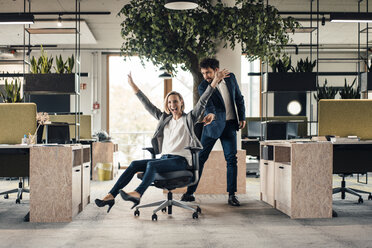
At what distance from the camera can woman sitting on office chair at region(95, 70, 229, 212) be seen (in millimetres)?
3479

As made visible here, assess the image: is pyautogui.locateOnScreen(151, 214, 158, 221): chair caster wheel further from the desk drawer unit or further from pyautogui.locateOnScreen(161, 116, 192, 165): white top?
the desk drawer unit

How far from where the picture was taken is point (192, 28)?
431cm

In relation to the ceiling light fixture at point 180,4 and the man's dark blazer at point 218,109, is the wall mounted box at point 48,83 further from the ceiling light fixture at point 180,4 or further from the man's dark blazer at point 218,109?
the man's dark blazer at point 218,109

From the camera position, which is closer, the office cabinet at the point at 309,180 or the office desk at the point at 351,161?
the office cabinet at the point at 309,180

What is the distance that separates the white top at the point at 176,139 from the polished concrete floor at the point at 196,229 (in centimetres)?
55

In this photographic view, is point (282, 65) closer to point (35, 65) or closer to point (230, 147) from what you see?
point (230, 147)

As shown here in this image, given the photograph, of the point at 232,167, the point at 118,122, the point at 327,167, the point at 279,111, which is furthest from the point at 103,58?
the point at 327,167

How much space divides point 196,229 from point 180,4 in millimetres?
2129

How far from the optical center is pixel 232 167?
14.1 ft

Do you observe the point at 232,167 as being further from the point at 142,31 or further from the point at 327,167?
the point at 142,31

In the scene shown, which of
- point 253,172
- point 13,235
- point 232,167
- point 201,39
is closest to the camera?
point 13,235

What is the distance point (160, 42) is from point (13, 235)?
234 cm

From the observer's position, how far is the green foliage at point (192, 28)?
4355 millimetres

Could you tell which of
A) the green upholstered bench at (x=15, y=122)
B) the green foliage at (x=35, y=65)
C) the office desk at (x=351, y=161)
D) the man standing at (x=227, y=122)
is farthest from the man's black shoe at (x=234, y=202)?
the green foliage at (x=35, y=65)
